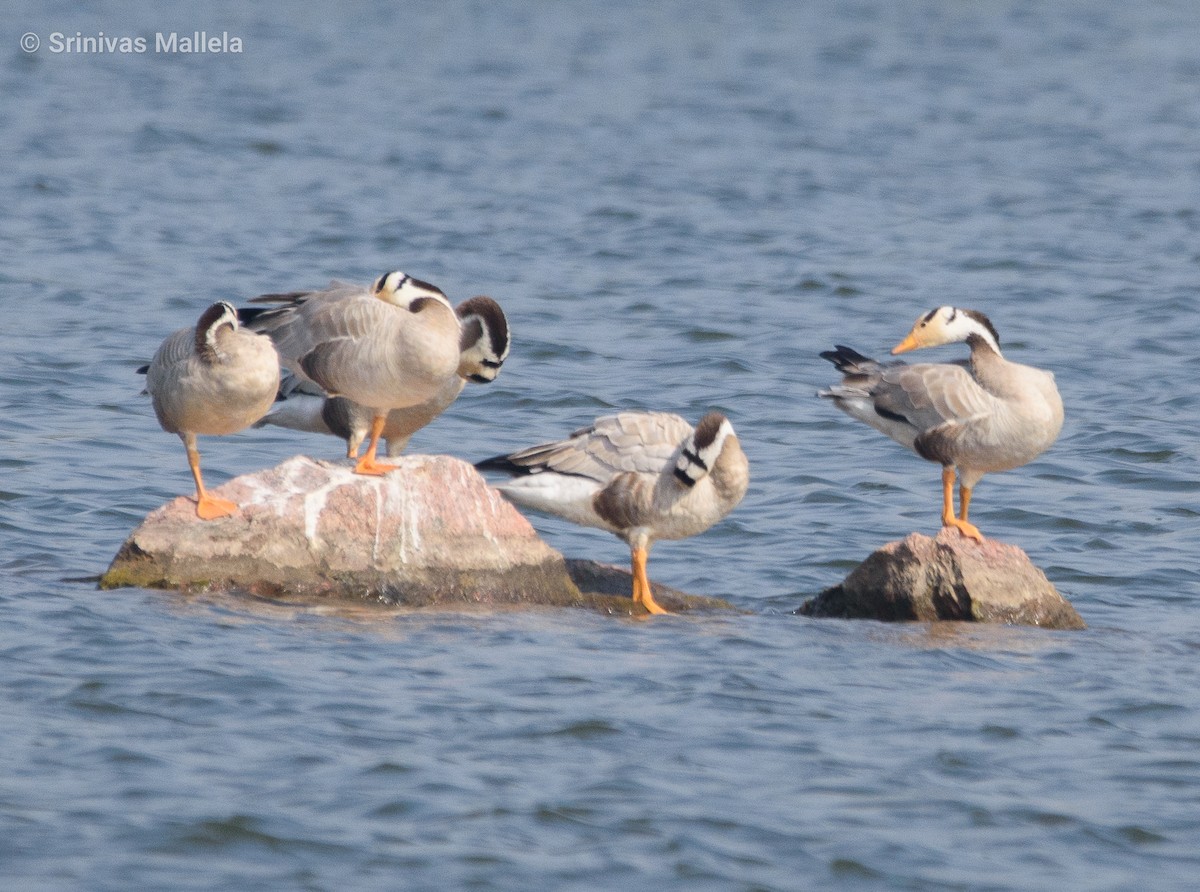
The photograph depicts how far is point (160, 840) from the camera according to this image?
693 cm

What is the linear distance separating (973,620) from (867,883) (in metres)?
3.62

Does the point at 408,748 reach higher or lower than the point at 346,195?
lower

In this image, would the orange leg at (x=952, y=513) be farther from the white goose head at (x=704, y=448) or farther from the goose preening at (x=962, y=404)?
the white goose head at (x=704, y=448)

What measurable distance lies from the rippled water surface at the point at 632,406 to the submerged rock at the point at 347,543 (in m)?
0.25

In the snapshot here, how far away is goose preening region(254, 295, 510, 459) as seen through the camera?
10.7 m

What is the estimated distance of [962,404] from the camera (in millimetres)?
10836

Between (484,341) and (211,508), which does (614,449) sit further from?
(211,508)

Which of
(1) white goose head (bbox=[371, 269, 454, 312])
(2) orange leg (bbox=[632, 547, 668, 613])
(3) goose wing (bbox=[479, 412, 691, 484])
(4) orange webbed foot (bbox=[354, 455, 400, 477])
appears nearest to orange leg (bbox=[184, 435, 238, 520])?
(4) orange webbed foot (bbox=[354, 455, 400, 477])

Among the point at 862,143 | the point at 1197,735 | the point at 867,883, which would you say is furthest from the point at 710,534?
the point at 862,143

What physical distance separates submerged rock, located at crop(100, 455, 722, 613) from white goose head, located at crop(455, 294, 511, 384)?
704mm

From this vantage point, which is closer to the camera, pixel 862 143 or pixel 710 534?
pixel 710 534

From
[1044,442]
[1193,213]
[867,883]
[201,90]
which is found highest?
[201,90]

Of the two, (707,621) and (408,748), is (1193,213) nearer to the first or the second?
(707,621)

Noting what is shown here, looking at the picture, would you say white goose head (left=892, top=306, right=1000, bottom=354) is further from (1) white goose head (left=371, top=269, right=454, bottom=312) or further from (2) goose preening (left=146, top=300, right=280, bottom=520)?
(2) goose preening (left=146, top=300, right=280, bottom=520)
